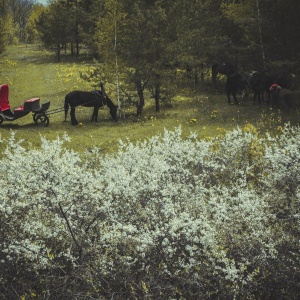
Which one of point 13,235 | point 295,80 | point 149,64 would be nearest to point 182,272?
point 13,235

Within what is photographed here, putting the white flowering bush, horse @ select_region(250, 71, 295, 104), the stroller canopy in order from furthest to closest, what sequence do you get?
horse @ select_region(250, 71, 295, 104), the stroller canopy, the white flowering bush

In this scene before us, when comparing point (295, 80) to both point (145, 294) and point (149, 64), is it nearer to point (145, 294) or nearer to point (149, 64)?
point (149, 64)

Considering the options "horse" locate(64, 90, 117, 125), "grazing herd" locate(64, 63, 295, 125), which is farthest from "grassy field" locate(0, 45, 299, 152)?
"grazing herd" locate(64, 63, 295, 125)

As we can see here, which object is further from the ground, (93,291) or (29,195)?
(29,195)

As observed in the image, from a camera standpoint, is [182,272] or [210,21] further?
[210,21]

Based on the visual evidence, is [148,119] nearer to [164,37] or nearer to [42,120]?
[164,37]

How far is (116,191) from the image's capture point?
6.38 meters

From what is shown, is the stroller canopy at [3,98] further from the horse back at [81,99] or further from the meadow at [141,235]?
the meadow at [141,235]

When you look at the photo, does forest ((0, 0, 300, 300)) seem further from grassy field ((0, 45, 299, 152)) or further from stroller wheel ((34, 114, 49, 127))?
stroller wheel ((34, 114, 49, 127))

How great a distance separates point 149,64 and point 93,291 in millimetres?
16198

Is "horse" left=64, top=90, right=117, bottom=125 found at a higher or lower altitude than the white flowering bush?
higher

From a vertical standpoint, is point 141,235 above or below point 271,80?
below

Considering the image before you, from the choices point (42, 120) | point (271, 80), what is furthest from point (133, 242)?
point (271, 80)

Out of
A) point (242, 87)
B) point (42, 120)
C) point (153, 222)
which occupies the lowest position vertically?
point (153, 222)
